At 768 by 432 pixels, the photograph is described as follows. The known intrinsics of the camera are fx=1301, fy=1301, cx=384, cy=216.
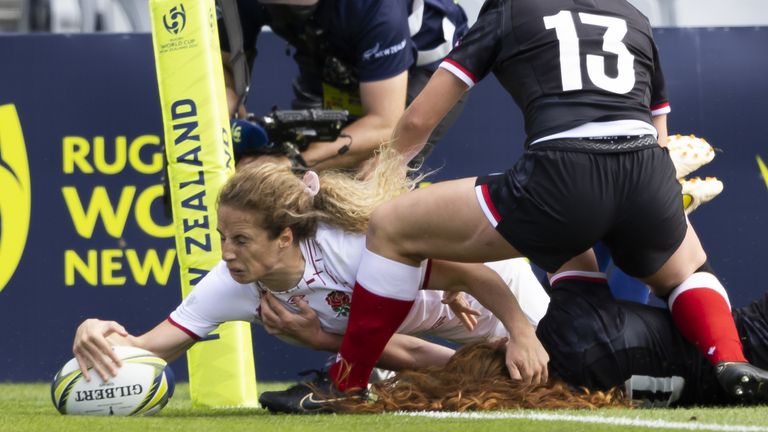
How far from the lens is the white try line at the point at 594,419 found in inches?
115

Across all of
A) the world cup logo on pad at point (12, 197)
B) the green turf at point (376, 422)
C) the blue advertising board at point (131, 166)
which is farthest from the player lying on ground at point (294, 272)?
the world cup logo on pad at point (12, 197)

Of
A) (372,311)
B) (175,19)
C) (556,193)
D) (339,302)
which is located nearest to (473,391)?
(372,311)

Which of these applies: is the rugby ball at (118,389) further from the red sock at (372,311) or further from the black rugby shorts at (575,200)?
the black rugby shorts at (575,200)

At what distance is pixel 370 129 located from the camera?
5.11 m

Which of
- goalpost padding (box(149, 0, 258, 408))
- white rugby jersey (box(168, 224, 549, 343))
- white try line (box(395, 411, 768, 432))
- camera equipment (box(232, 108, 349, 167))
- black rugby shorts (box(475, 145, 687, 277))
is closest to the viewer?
white try line (box(395, 411, 768, 432))

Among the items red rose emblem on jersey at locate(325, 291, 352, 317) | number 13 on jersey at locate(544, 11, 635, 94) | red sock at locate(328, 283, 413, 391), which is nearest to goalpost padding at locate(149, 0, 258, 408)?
red rose emblem on jersey at locate(325, 291, 352, 317)

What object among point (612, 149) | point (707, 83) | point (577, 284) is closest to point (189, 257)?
point (577, 284)

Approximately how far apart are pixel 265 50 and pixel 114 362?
2.59m

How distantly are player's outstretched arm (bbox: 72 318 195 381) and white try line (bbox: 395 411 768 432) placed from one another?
2.48ft

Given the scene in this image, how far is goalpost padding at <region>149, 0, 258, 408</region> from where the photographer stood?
459cm

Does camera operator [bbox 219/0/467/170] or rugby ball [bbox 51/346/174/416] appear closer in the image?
rugby ball [bbox 51/346/174/416]

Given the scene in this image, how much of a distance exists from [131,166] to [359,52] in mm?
1344

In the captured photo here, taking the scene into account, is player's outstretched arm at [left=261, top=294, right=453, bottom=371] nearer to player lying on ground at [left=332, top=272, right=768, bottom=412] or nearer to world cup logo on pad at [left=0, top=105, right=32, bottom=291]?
player lying on ground at [left=332, top=272, right=768, bottom=412]

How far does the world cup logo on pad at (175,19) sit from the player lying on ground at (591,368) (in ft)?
5.50
